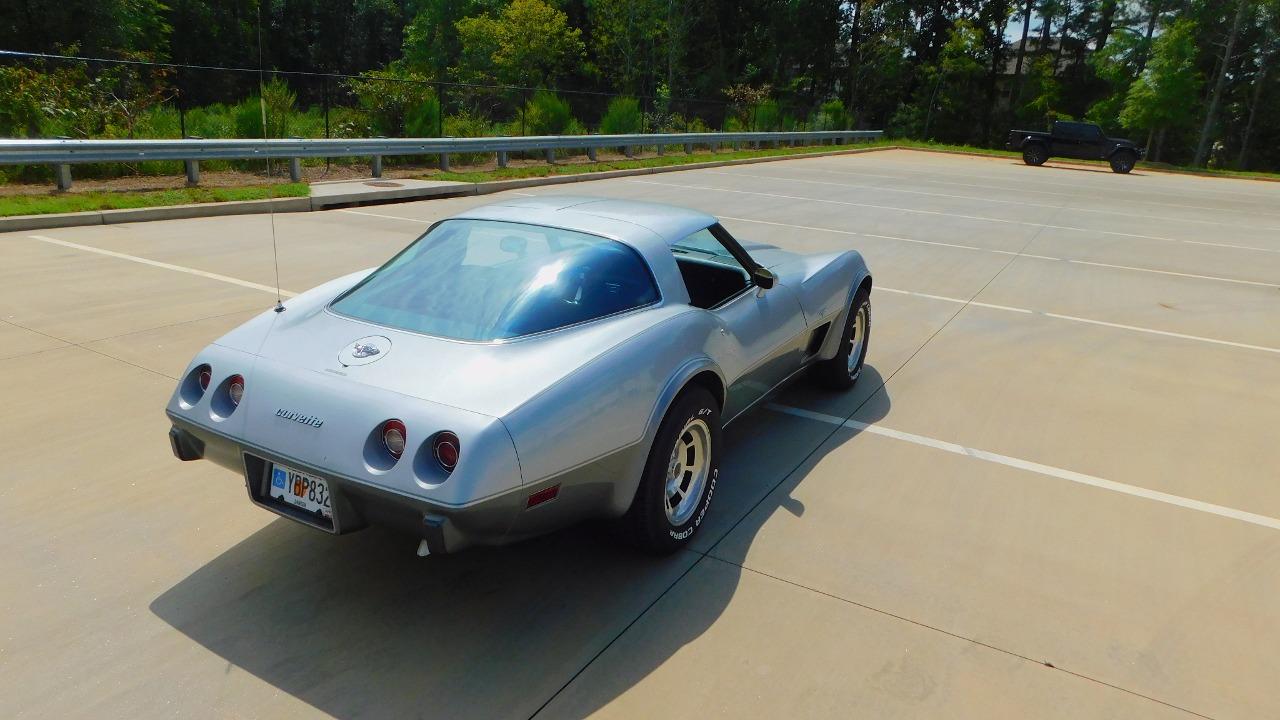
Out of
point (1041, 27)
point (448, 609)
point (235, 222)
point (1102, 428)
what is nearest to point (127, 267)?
point (235, 222)

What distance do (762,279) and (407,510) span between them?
7.65 feet

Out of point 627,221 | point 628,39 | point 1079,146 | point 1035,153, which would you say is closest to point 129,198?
point 627,221

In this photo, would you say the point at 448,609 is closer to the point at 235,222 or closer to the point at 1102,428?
the point at 1102,428

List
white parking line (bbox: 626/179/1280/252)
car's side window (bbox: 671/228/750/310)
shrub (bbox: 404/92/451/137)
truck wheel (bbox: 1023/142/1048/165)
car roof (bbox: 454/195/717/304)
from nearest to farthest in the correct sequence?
car roof (bbox: 454/195/717/304) < car's side window (bbox: 671/228/750/310) < white parking line (bbox: 626/179/1280/252) < shrub (bbox: 404/92/451/137) < truck wheel (bbox: 1023/142/1048/165)

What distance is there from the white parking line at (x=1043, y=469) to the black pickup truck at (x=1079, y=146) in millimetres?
32562

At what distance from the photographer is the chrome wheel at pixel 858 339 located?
234 inches

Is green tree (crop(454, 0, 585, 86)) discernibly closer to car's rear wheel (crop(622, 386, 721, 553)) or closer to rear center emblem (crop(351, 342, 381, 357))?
car's rear wheel (crop(622, 386, 721, 553))

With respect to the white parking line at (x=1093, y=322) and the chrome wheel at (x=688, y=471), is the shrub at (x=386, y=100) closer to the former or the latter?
the white parking line at (x=1093, y=322)

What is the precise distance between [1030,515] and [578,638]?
2.43m

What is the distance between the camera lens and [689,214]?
4.51 meters

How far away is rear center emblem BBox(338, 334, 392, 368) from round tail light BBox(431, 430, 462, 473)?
0.54 meters

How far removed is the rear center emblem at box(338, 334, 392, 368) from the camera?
10.4 feet

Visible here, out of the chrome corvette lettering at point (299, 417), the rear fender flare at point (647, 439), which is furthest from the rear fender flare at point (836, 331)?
the chrome corvette lettering at point (299, 417)

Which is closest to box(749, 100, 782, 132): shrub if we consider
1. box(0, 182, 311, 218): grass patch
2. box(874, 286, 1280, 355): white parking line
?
box(0, 182, 311, 218): grass patch
